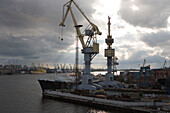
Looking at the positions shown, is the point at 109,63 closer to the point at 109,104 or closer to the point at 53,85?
the point at 53,85

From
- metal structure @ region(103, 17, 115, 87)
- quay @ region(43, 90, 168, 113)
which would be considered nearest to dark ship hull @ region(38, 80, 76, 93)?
metal structure @ region(103, 17, 115, 87)

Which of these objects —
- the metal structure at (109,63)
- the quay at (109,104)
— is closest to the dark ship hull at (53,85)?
the metal structure at (109,63)

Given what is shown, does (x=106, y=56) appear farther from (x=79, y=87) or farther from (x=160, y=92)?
(x=160, y=92)

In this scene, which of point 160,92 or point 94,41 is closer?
point 160,92

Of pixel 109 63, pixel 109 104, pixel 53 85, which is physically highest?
pixel 109 63

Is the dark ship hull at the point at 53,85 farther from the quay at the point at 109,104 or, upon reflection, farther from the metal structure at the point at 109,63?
the quay at the point at 109,104

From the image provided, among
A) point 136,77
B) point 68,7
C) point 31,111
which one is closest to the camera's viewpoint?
point 31,111

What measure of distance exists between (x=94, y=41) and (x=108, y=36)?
19570mm

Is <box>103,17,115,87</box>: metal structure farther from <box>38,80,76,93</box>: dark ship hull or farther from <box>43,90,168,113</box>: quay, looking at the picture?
<box>43,90,168,113</box>: quay

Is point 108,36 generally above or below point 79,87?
above

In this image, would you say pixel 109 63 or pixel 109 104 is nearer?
pixel 109 104

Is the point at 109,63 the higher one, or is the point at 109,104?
the point at 109,63

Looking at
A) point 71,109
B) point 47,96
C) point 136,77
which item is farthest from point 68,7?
point 136,77

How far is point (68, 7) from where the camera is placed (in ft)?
246
